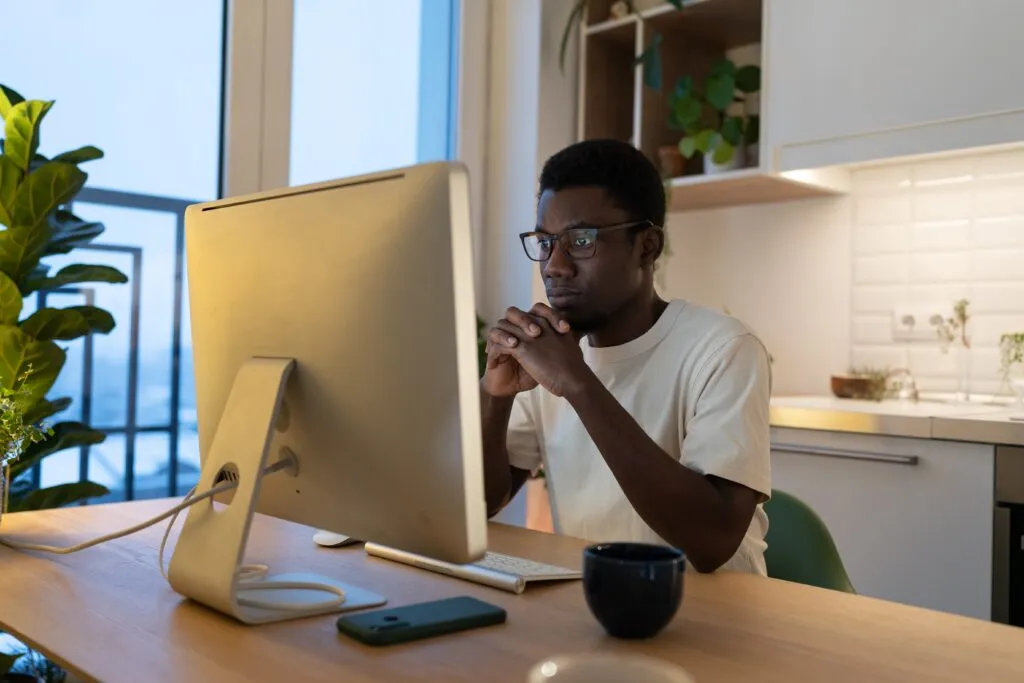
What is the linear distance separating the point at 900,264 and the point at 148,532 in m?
2.31

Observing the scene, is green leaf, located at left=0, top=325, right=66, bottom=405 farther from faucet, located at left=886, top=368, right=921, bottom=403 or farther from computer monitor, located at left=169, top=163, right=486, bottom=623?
faucet, located at left=886, top=368, right=921, bottom=403

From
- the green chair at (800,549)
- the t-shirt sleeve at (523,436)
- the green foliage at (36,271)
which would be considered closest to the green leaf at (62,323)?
the green foliage at (36,271)

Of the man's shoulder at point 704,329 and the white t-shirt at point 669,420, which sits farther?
the man's shoulder at point 704,329

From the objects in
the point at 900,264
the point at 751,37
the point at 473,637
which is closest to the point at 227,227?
the point at 473,637

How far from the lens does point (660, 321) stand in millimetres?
1549

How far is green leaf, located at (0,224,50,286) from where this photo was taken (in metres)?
1.84

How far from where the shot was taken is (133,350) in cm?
243

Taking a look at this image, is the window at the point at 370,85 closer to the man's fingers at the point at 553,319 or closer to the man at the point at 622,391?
the man at the point at 622,391

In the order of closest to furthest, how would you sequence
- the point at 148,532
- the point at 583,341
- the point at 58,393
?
the point at 148,532, the point at 583,341, the point at 58,393

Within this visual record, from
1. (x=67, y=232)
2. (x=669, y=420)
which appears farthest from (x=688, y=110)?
(x=67, y=232)

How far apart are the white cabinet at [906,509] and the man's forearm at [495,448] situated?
1159 mm

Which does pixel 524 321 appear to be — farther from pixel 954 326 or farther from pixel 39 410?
pixel 954 326

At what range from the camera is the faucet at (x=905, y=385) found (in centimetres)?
277

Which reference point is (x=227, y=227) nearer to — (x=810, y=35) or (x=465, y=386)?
(x=465, y=386)
